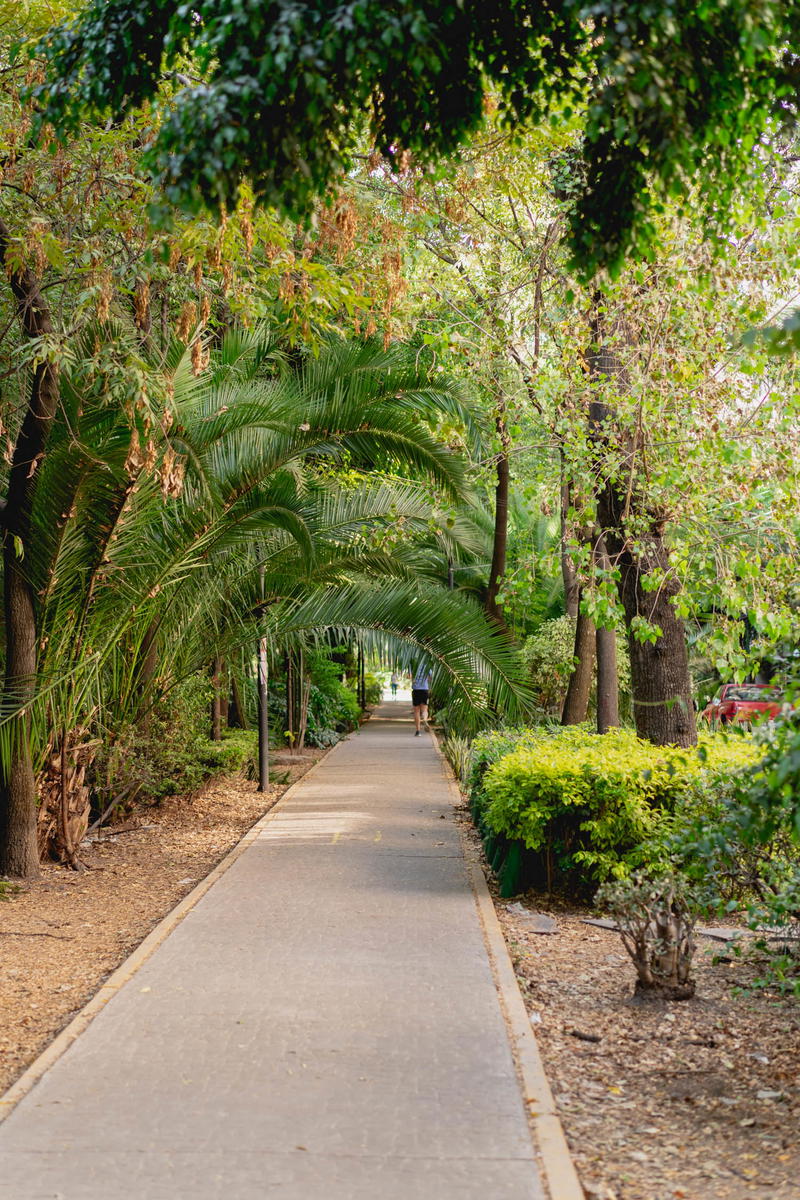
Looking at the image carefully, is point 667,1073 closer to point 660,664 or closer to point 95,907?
point 95,907

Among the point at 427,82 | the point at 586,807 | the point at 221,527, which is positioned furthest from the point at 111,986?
the point at 221,527

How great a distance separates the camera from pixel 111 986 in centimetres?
596

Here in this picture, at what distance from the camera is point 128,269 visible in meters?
7.46

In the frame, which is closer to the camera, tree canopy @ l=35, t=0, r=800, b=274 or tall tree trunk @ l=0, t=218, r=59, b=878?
tree canopy @ l=35, t=0, r=800, b=274

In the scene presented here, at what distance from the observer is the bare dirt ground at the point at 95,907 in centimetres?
584

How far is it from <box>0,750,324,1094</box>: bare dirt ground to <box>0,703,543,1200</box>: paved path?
0.37 m

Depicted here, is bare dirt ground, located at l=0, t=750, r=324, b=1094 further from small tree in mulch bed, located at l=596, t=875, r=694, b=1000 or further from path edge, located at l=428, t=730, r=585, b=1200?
small tree in mulch bed, located at l=596, t=875, r=694, b=1000

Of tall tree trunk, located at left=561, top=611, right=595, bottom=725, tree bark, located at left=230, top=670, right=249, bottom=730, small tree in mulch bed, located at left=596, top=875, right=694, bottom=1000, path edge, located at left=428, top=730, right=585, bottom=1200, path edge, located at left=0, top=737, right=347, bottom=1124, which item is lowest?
path edge, located at left=0, top=737, right=347, bottom=1124

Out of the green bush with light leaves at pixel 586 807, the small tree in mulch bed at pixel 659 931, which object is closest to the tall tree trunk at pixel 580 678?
the green bush with light leaves at pixel 586 807

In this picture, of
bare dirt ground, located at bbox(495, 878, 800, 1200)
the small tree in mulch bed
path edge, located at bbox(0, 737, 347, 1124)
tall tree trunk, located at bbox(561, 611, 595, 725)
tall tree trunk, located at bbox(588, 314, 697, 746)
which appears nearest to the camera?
bare dirt ground, located at bbox(495, 878, 800, 1200)

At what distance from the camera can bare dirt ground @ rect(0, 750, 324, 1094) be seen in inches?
230

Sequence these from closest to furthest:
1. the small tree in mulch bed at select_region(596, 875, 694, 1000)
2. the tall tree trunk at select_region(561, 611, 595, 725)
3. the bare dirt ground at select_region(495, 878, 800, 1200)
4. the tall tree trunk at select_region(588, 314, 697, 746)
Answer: the bare dirt ground at select_region(495, 878, 800, 1200), the small tree in mulch bed at select_region(596, 875, 694, 1000), the tall tree trunk at select_region(588, 314, 697, 746), the tall tree trunk at select_region(561, 611, 595, 725)

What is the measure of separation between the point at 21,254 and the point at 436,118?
3994 mm

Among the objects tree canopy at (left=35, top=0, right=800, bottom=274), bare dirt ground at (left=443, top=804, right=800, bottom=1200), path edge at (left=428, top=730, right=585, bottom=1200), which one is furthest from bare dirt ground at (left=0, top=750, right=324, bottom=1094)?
tree canopy at (left=35, top=0, right=800, bottom=274)
